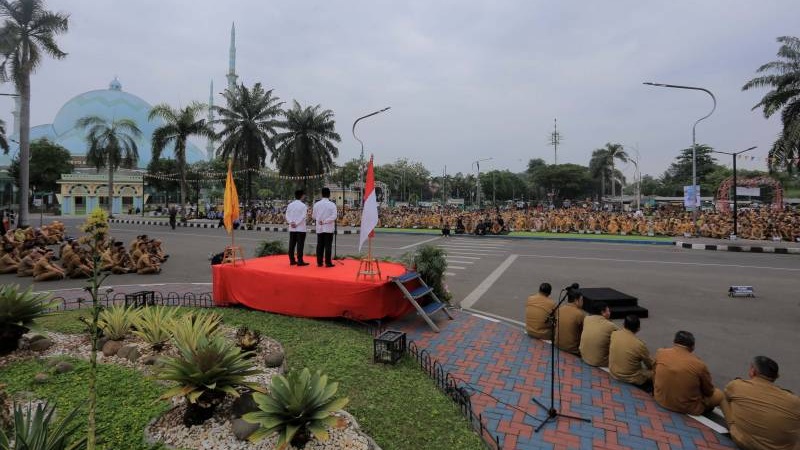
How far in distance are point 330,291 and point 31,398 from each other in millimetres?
3760

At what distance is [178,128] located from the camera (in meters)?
34.0

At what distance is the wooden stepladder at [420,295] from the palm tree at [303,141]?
28.2 m

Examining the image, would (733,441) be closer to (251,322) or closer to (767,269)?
(251,322)

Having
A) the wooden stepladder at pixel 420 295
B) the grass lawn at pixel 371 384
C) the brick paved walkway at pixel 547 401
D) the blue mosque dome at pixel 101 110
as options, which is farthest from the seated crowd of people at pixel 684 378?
the blue mosque dome at pixel 101 110

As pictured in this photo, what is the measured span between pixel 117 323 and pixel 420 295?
439 cm

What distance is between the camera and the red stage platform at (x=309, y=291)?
265 inches

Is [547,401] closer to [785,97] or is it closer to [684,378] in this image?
[684,378]

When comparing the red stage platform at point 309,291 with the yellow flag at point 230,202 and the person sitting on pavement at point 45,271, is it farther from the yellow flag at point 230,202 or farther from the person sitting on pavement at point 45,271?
the person sitting on pavement at point 45,271

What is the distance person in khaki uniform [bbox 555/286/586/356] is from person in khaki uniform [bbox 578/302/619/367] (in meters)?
0.23

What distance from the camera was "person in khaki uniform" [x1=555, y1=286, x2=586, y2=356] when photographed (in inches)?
235

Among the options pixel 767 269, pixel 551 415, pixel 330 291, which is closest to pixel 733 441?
pixel 551 415

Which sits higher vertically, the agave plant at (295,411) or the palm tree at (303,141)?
the palm tree at (303,141)

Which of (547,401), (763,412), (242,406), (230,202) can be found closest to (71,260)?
(230,202)

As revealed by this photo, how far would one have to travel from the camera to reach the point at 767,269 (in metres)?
13.1
